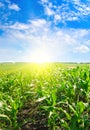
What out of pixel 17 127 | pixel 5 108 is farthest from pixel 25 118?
pixel 5 108

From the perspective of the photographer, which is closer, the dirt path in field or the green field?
the green field

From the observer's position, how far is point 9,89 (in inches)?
383

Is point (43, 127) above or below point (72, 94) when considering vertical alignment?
below

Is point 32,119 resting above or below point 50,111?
below

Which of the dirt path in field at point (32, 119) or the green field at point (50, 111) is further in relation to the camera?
the dirt path in field at point (32, 119)

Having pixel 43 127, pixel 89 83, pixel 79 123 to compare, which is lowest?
pixel 43 127

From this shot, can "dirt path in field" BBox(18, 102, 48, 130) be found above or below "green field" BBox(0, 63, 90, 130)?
below

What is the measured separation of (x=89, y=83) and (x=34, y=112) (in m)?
1.74

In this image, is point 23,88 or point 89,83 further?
point 23,88

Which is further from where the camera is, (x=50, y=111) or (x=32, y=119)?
(x=32, y=119)

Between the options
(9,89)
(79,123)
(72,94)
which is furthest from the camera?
(9,89)

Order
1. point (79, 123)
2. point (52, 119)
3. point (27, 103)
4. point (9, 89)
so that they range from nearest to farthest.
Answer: point (79, 123)
point (52, 119)
point (27, 103)
point (9, 89)

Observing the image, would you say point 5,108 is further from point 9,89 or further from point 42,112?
point 9,89

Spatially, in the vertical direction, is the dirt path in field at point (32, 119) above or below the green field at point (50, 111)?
below
